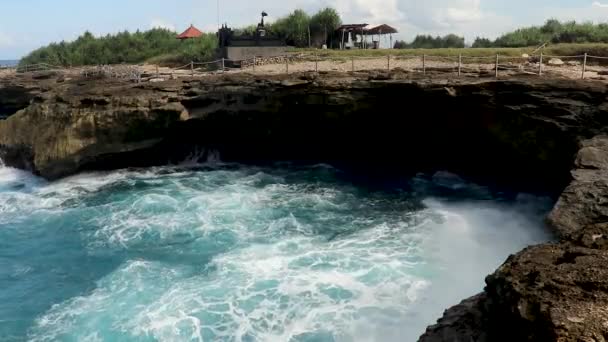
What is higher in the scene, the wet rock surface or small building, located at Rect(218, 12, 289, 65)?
small building, located at Rect(218, 12, 289, 65)

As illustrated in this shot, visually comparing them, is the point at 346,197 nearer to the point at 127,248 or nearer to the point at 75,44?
the point at 127,248

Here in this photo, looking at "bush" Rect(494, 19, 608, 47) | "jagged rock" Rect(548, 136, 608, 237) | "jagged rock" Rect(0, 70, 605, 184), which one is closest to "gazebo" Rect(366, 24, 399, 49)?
"bush" Rect(494, 19, 608, 47)

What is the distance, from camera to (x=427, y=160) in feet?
74.3

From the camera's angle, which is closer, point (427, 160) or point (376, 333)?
point (376, 333)

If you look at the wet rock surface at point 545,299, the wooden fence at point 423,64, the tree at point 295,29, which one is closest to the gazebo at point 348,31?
the tree at point 295,29

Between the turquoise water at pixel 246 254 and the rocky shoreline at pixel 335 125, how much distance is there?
153 cm

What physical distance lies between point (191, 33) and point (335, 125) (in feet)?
95.7

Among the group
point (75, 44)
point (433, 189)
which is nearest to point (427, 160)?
point (433, 189)

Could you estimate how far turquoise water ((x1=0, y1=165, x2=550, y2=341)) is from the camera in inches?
412

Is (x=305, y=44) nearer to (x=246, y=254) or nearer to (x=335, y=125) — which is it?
(x=335, y=125)

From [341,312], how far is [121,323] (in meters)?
4.50

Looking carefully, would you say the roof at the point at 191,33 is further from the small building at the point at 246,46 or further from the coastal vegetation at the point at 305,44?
the small building at the point at 246,46

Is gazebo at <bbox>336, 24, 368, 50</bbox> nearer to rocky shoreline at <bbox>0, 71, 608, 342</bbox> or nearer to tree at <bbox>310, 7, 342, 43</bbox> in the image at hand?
tree at <bbox>310, 7, 342, 43</bbox>

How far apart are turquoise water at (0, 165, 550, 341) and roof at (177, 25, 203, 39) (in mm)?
28041
